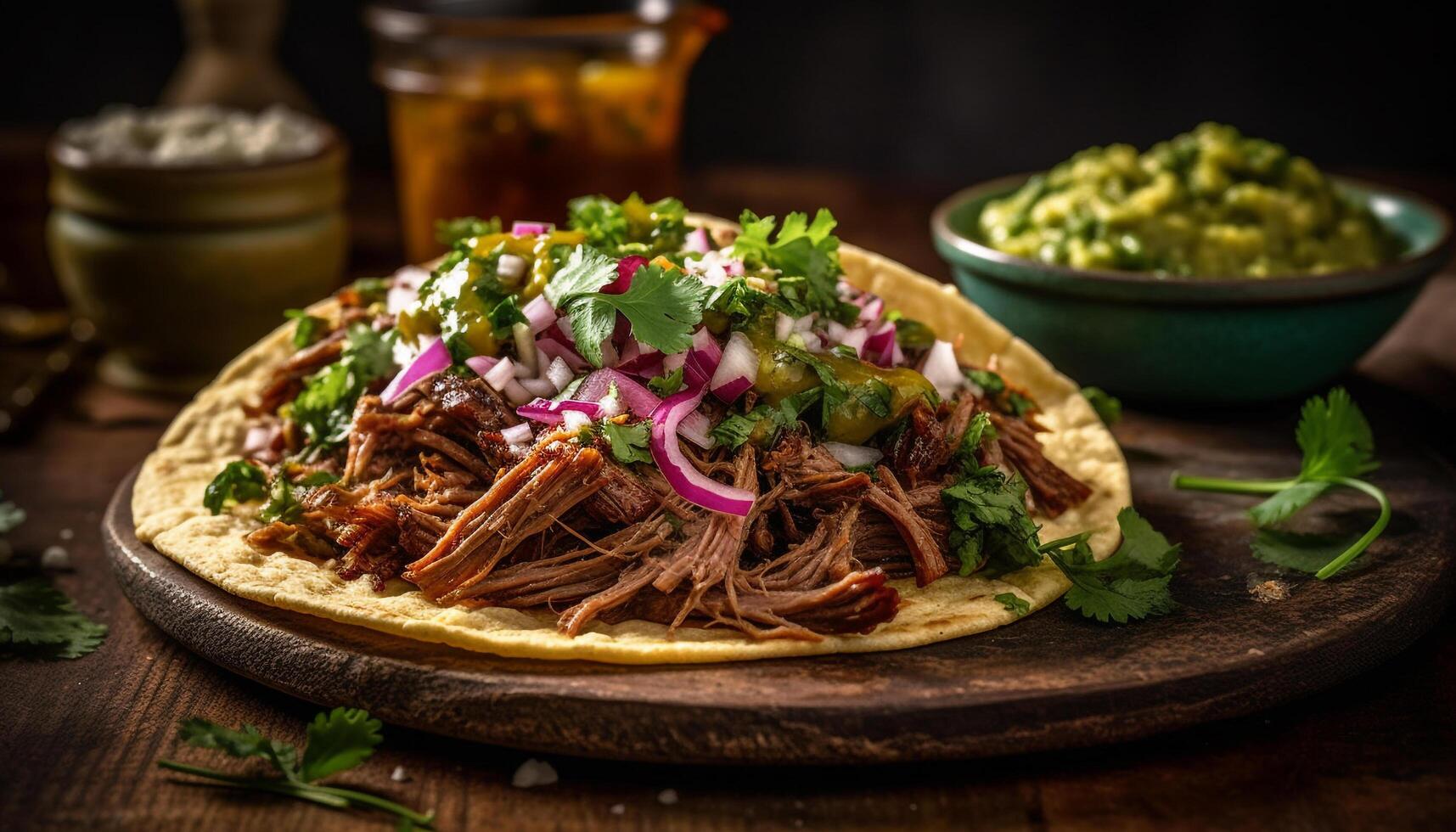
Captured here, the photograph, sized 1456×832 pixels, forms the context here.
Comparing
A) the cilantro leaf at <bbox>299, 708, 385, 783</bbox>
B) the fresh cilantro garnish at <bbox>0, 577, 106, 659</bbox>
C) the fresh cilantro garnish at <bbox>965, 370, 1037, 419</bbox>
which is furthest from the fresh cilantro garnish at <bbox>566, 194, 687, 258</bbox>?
the fresh cilantro garnish at <bbox>0, 577, 106, 659</bbox>

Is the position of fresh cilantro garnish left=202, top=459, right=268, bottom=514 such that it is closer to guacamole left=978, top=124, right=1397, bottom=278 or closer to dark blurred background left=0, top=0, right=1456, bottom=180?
guacamole left=978, top=124, right=1397, bottom=278

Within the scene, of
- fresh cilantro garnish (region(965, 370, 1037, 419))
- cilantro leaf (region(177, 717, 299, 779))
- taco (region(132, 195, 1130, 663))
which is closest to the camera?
cilantro leaf (region(177, 717, 299, 779))

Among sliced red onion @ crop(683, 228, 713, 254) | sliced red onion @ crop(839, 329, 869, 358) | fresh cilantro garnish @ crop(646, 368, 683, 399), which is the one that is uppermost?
sliced red onion @ crop(683, 228, 713, 254)

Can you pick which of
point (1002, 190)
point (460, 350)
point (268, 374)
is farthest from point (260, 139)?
point (1002, 190)

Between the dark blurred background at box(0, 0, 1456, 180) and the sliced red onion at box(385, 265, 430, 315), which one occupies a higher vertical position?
the sliced red onion at box(385, 265, 430, 315)

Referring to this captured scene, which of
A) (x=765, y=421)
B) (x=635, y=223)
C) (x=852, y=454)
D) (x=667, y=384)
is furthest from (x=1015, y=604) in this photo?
(x=635, y=223)

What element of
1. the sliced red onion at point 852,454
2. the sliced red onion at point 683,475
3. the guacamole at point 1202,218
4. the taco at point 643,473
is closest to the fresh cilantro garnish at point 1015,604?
the taco at point 643,473

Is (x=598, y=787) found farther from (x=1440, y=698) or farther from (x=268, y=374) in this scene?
(x=268, y=374)
